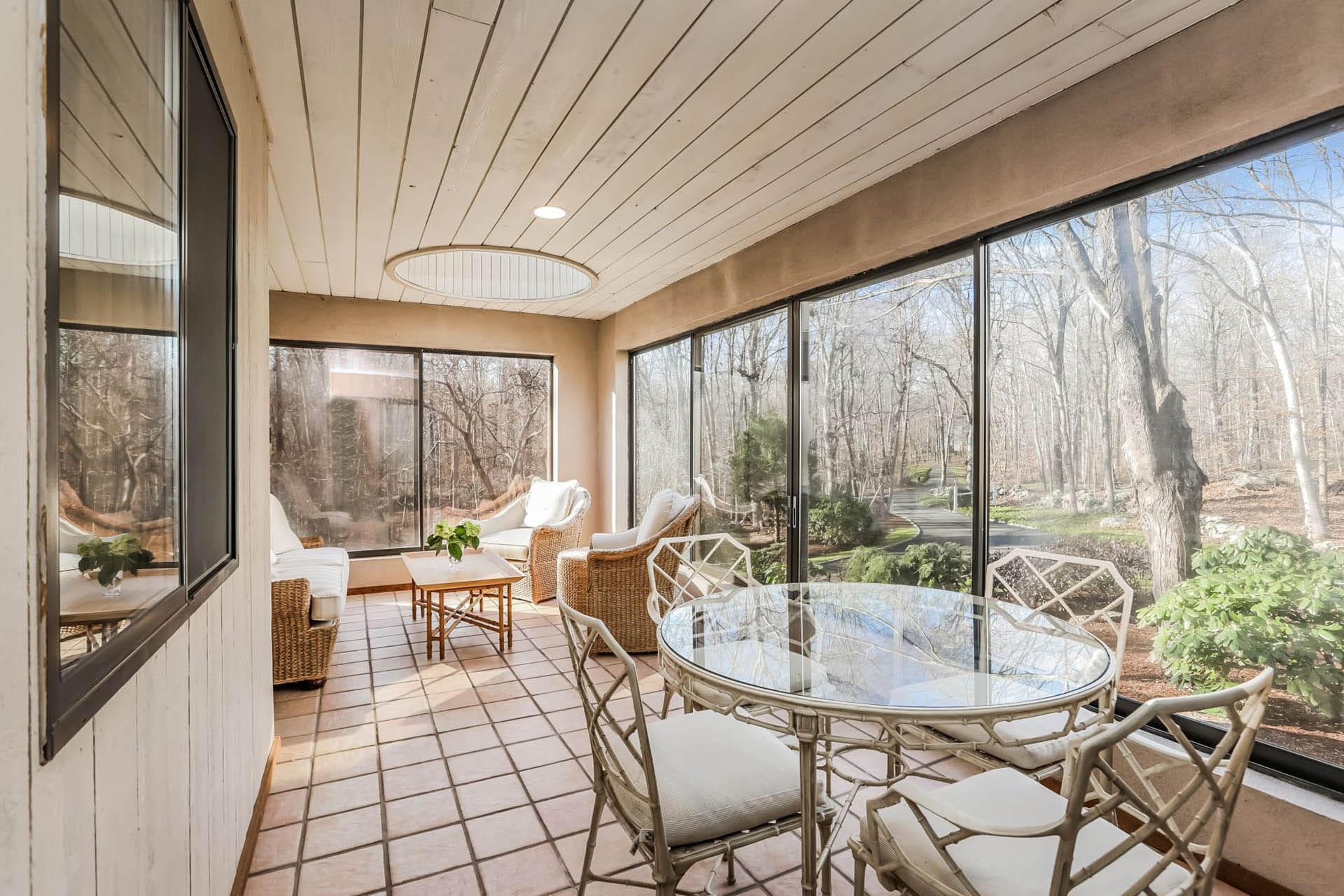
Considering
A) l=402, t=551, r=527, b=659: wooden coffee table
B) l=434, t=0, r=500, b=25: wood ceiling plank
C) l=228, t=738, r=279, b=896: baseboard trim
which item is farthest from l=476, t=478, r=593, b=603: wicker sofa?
l=434, t=0, r=500, b=25: wood ceiling plank

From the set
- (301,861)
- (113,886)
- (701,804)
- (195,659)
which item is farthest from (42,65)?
(301,861)

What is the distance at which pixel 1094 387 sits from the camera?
2.32 metres

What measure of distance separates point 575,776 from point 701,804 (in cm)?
119

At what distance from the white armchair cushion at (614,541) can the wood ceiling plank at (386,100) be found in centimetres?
221

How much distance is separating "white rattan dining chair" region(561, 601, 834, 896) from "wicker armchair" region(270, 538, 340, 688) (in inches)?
87.0

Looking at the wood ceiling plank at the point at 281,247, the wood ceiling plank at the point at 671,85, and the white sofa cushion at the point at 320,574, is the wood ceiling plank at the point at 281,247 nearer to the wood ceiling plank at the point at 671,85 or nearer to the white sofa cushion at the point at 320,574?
the wood ceiling plank at the point at 671,85

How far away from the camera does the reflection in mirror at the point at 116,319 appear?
0.73m

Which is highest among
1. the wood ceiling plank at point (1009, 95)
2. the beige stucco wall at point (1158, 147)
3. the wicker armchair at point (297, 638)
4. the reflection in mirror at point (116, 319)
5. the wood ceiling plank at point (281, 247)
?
the wood ceiling plank at point (281, 247)

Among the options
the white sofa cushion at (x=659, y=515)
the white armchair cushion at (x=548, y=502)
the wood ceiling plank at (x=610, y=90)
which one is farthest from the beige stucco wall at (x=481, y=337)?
the wood ceiling plank at (x=610, y=90)

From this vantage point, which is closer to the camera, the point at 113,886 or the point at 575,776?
the point at 113,886

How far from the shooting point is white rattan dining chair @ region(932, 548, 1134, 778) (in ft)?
5.47

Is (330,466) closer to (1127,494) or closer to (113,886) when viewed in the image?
(113,886)

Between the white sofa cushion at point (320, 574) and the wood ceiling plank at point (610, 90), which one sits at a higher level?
the wood ceiling plank at point (610, 90)

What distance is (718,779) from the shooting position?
4.97 feet
